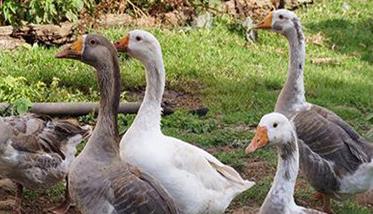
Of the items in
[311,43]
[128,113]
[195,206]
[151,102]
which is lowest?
[311,43]

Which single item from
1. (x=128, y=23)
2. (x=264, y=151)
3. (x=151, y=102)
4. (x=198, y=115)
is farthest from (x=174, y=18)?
(x=151, y=102)

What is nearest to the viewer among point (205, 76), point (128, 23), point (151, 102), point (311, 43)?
point (151, 102)

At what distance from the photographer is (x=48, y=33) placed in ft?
34.0

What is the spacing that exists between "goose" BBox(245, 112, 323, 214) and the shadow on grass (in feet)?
22.7

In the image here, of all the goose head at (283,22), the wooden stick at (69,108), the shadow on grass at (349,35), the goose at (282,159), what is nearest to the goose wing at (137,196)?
the goose at (282,159)

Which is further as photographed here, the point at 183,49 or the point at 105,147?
the point at 183,49

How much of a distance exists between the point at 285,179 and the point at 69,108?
11.7ft

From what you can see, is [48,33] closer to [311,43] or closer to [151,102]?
[311,43]

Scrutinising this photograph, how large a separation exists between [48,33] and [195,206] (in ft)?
18.2

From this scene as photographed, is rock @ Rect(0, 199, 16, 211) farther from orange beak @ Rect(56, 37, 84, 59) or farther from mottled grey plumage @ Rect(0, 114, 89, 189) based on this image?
orange beak @ Rect(56, 37, 84, 59)

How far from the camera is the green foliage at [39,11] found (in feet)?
34.0

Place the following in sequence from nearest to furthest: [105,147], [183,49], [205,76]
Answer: [105,147], [205,76], [183,49]

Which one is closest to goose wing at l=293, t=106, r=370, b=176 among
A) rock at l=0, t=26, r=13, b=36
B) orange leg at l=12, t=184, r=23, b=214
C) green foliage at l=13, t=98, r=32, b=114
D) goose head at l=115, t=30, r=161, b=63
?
goose head at l=115, t=30, r=161, b=63

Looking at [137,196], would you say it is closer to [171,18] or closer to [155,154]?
[155,154]
